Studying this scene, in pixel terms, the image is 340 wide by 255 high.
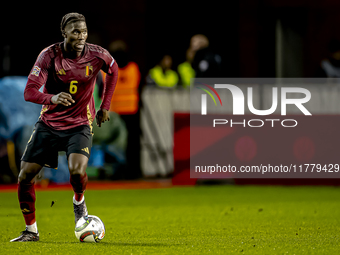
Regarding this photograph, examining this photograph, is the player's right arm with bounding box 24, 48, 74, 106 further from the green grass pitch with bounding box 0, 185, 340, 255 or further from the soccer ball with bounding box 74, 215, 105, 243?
the green grass pitch with bounding box 0, 185, 340, 255

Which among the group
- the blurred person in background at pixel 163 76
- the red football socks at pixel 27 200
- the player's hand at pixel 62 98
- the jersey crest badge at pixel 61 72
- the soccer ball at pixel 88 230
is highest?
the jersey crest badge at pixel 61 72

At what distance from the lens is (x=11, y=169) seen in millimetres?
14227

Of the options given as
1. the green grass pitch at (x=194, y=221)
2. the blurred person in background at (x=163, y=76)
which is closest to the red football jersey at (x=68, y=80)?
the green grass pitch at (x=194, y=221)

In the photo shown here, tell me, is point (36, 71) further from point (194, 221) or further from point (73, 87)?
point (194, 221)

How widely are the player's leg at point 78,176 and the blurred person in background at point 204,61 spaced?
7.26 metres

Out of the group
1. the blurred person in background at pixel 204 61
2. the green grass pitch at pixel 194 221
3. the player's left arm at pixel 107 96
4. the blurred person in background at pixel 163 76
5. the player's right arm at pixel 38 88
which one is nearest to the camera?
the green grass pitch at pixel 194 221

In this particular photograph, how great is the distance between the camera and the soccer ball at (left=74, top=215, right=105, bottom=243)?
22.0 feet

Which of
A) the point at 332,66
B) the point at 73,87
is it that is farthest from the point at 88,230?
the point at 332,66

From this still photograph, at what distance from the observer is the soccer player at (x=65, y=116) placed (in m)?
6.72

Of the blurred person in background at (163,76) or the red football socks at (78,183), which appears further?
the blurred person in background at (163,76)

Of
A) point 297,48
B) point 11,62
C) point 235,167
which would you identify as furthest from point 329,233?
point 11,62

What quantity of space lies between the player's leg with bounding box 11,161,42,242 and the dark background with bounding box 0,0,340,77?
11812 mm

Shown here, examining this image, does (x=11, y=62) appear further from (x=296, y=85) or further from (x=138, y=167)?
(x=296, y=85)

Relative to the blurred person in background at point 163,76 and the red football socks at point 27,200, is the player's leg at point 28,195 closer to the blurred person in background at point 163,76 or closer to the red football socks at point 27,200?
the red football socks at point 27,200
